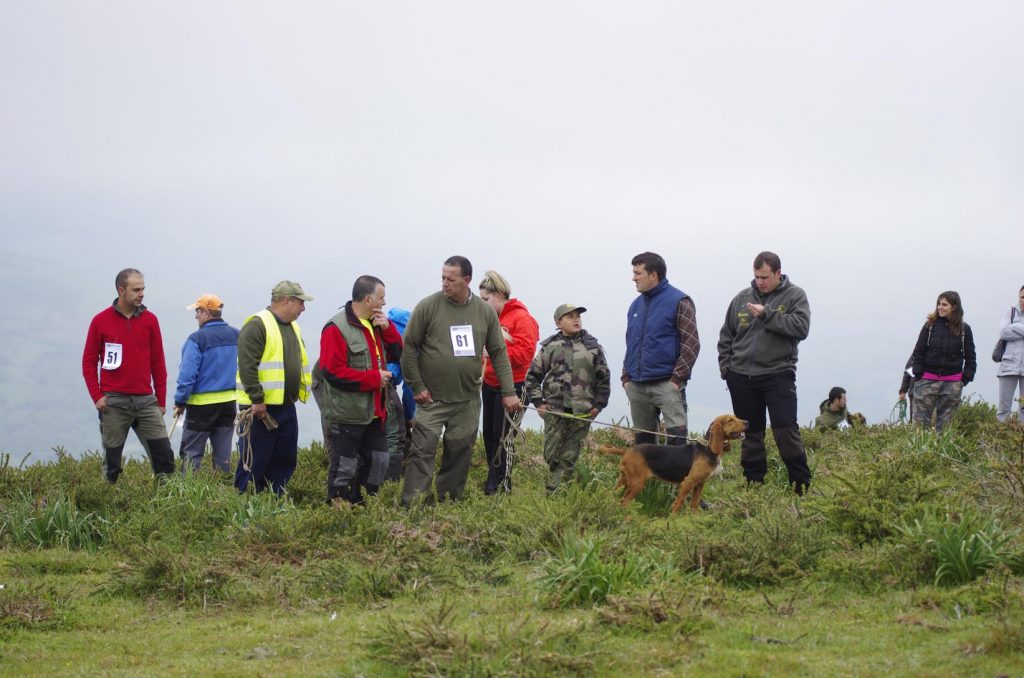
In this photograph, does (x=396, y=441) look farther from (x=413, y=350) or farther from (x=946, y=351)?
(x=946, y=351)

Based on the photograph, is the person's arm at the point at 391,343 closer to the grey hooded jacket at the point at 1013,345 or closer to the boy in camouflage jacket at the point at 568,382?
the boy in camouflage jacket at the point at 568,382

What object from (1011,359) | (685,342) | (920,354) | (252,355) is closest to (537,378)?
(685,342)

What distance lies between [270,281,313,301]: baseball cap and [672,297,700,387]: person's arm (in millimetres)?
3211

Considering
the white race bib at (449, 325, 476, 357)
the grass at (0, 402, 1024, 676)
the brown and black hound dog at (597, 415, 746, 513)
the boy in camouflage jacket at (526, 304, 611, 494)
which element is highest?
the white race bib at (449, 325, 476, 357)

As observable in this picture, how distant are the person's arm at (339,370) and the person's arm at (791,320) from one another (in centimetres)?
326

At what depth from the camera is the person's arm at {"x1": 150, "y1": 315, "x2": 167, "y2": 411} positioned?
973 centimetres

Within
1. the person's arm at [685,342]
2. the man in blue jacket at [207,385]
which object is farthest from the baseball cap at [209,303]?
the person's arm at [685,342]

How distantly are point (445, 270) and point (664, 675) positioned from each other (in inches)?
173

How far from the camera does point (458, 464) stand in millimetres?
9008

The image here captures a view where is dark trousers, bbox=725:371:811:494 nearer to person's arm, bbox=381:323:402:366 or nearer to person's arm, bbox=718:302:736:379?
person's arm, bbox=718:302:736:379

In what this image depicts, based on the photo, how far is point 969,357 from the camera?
12.9 meters

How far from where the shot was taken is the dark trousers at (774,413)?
929 centimetres

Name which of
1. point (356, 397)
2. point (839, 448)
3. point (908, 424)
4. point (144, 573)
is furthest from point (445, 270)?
point (908, 424)

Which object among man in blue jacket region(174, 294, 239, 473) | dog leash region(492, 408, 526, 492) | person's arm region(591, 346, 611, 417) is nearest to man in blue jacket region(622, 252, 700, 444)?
person's arm region(591, 346, 611, 417)
